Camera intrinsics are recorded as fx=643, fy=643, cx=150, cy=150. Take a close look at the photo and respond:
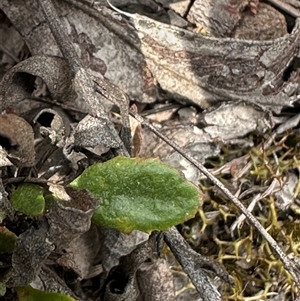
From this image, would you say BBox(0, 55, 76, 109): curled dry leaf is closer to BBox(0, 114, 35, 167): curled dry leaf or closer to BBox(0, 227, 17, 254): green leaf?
BBox(0, 114, 35, 167): curled dry leaf

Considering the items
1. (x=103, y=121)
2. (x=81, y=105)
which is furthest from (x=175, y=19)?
(x=103, y=121)

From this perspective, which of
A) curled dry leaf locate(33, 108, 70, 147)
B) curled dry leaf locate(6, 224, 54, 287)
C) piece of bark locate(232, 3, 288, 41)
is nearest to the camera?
curled dry leaf locate(6, 224, 54, 287)

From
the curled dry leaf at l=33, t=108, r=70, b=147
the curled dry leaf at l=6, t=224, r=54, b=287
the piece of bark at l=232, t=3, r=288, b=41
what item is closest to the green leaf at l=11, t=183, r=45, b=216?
the curled dry leaf at l=6, t=224, r=54, b=287

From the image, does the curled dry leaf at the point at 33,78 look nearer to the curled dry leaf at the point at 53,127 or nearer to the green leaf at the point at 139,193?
the curled dry leaf at the point at 53,127

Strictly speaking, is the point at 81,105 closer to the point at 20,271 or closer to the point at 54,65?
the point at 54,65

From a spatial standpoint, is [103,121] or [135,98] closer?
[103,121]
